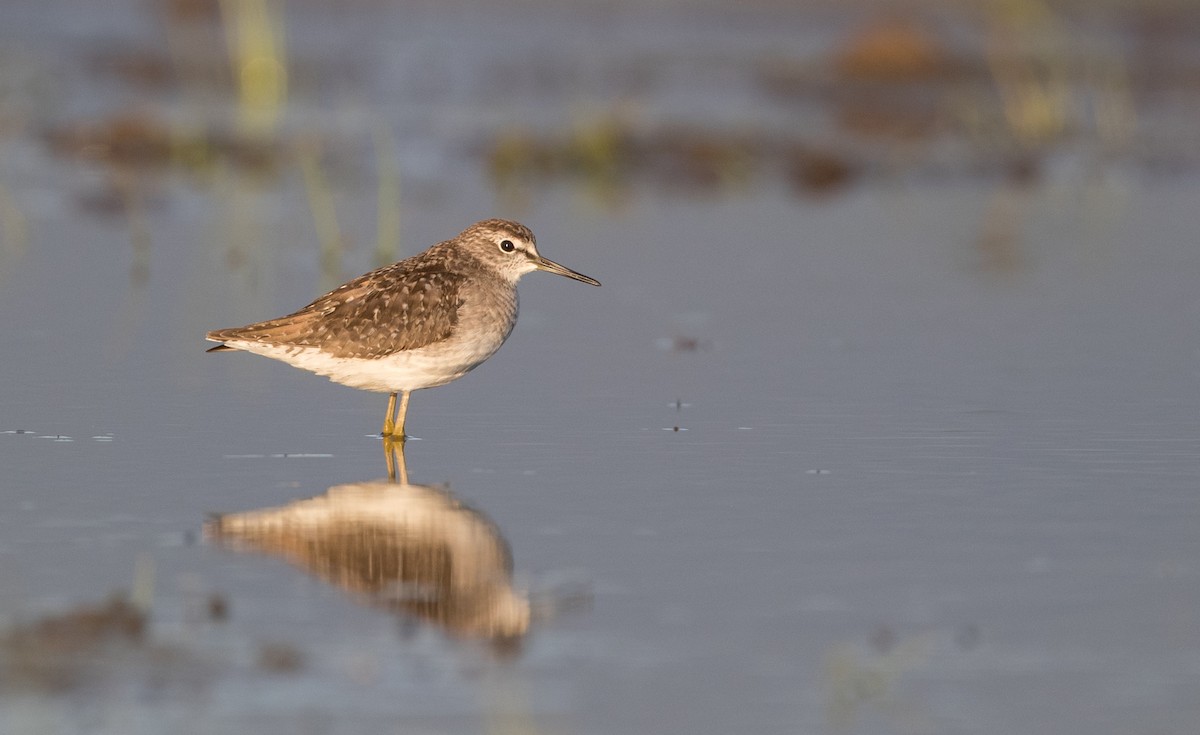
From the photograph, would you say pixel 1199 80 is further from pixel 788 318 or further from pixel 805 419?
pixel 805 419

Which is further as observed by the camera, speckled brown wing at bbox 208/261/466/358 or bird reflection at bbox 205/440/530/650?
speckled brown wing at bbox 208/261/466/358

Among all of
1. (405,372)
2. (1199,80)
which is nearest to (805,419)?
(405,372)

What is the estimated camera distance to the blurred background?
7.42 meters

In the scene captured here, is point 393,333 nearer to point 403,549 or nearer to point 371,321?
point 371,321

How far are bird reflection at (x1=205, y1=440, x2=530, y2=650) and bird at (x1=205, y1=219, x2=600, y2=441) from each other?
1.35 m

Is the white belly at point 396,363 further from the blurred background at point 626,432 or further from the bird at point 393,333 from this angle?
the blurred background at point 626,432

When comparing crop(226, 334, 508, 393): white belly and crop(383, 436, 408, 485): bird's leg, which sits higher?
crop(226, 334, 508, 393): white belly

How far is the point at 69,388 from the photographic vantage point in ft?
41.3

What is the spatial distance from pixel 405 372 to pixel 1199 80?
23.4 meters

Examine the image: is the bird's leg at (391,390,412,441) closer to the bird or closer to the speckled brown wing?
the bird

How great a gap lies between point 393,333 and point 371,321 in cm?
17

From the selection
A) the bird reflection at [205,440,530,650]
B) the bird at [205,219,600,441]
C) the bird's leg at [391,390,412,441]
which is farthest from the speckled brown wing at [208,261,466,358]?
the bird reflection at [205,440,530,650]

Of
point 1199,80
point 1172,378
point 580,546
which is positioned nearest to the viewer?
point 580,546

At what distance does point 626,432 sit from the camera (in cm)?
1176
